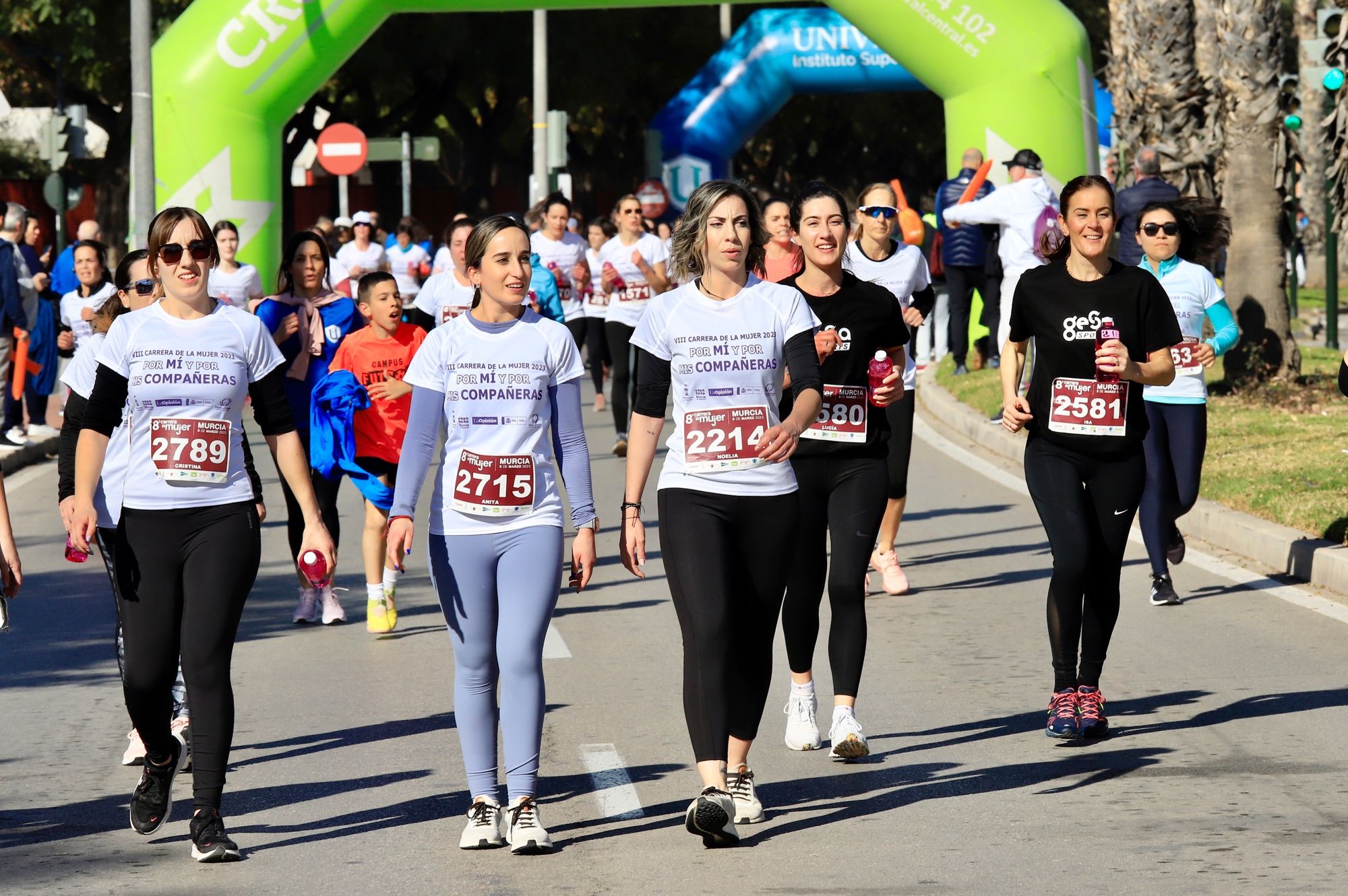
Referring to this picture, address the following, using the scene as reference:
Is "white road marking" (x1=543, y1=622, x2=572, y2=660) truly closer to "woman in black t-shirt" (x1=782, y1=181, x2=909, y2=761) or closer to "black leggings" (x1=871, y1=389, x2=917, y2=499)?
"black leggings" (x1=871, y1=389, x2=917, y2=499)

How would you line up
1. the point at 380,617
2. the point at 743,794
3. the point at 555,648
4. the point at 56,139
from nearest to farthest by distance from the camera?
the point at 743,794, the point at 555,648, the point at 380,617, the point at 56,139

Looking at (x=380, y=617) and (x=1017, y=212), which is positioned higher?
(x=1017, y=212)

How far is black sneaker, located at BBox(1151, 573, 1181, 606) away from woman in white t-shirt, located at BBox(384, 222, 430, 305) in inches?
520

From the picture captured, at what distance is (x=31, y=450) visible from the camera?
1744cm

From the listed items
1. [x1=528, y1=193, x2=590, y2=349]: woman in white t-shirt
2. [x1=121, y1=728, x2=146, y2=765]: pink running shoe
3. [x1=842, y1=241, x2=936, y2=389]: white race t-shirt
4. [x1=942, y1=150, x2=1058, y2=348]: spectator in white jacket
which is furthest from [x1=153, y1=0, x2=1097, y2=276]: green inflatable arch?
[x1=121, y1=728, x2=146, y2=765]: pink running shoe

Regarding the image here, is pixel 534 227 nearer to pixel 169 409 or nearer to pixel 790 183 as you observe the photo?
pixel 169 409

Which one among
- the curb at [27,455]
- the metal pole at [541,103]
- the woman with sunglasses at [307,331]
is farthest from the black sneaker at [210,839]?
the metal pole at [541,103]

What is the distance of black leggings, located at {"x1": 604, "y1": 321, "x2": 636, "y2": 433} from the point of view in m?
16.7

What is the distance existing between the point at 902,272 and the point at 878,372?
288cm

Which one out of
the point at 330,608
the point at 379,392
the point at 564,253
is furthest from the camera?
the point at 564,253

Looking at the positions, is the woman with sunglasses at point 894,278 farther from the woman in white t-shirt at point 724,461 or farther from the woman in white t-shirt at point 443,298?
the woman in white t-shirt at point 724,461

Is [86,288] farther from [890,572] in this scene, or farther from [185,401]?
[185,401]

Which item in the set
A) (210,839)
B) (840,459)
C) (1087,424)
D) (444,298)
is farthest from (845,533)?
(444,298)

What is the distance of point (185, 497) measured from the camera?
19.1 feet
